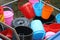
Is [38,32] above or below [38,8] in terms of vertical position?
below

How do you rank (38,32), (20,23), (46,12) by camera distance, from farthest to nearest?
(46,12)
(20,23)
(38,32)

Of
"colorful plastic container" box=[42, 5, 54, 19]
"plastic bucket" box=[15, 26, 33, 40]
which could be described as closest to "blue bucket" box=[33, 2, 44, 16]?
"colorful plastic container" box=[42, 5, 54, 19]

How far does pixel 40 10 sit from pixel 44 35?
26.6 inches

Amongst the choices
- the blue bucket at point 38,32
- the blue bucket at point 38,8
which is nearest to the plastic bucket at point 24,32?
the blue bucket at point 38,32

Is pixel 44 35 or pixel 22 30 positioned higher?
pixel 22 30

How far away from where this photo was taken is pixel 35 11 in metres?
3.39

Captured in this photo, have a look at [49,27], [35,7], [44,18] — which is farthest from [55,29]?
[35,7]

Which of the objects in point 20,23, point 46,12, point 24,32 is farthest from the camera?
point 46,12

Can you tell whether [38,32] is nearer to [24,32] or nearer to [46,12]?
[24,32]

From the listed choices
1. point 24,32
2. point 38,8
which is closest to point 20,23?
point 24,32

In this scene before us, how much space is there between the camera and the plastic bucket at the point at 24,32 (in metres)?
2.48

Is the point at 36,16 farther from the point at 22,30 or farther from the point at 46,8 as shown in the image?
the point at 22,30

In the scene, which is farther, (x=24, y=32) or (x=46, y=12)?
(x=46, y=12)

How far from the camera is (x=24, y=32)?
2602mm
